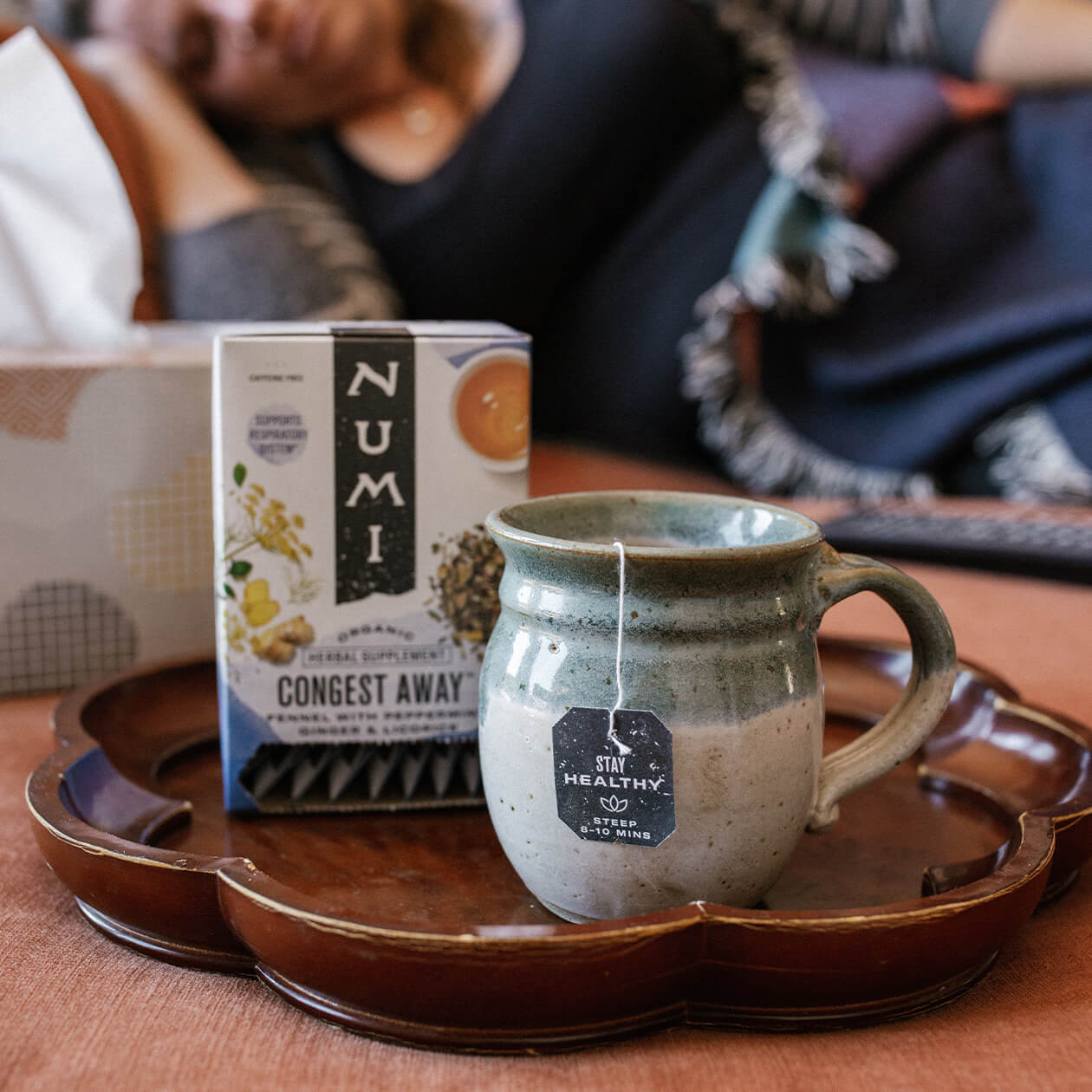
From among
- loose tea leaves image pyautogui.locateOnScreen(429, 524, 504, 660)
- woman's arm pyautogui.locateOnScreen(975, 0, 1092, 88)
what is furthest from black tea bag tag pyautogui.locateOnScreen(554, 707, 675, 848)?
woman's arm pyautogui.locateOnScreen(975, 0, 1092, 88)

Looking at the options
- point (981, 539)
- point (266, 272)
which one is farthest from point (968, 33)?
point (266, 272)

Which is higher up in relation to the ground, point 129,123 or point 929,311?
point 129,123

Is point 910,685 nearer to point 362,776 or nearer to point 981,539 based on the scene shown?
point 362,776

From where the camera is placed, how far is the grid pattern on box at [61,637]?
61cm

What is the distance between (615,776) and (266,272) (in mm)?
727

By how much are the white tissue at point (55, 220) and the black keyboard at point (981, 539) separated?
1.81ft

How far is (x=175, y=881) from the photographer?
0.35 m

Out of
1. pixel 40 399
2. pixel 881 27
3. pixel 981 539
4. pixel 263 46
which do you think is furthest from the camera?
pixel 881 27

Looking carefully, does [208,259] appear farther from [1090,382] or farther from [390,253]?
[1090,382]

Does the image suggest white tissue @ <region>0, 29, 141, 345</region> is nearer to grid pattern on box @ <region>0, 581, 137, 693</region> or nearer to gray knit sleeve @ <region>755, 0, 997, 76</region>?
grid pattern on box @ <region>0, 581, 137, 693</region>

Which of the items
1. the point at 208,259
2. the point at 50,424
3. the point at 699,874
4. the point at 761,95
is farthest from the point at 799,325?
the point at 699,874

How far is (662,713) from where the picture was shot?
0.34m

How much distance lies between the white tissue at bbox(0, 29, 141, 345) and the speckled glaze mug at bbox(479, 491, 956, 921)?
1.47 ft

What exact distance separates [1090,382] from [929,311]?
0.58 ft
